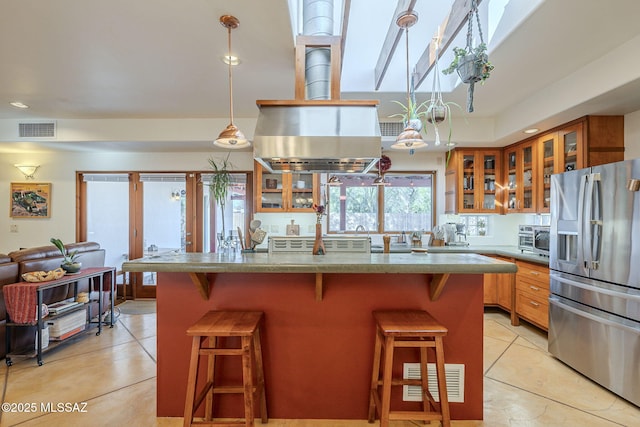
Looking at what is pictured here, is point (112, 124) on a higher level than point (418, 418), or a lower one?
higher

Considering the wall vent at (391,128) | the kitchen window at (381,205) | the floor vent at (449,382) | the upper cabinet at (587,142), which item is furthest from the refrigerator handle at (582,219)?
the kitchen window at (381,205)

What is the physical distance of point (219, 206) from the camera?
4840 mm

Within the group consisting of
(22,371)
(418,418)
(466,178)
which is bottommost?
(22,371)

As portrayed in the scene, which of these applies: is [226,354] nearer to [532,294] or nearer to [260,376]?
[260,376]

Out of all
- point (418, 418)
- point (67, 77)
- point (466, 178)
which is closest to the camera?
point (418, 418)

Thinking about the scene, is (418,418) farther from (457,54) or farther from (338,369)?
(457,54)

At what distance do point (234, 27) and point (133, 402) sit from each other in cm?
279

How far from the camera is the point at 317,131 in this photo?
1974 mm

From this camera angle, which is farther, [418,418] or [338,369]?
[338,369]

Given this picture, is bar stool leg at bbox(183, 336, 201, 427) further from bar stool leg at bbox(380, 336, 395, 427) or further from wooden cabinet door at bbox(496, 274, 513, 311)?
wooden cabinet door at bbox(496, 274, 513, 311)

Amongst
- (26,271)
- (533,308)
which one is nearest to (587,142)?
(533,308)

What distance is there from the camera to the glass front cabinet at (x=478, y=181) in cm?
434

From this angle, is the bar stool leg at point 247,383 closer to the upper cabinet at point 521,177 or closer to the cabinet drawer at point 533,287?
the cabinet drawer at point 533,287

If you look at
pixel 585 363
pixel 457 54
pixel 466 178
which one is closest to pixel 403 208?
pixel 466 178
